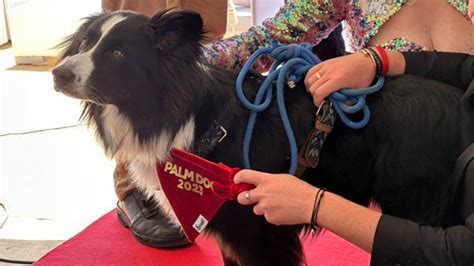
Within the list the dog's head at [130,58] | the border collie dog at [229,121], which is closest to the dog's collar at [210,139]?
the border collie dog at [229,121]

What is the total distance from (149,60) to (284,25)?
0.50 metres

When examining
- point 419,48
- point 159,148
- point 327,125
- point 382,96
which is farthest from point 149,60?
point 419,48

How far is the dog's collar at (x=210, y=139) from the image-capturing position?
1309 millimetres

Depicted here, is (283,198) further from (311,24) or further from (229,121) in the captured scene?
(311,24)

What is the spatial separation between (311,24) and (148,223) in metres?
0.95

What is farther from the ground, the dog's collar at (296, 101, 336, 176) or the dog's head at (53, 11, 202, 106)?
the dog's head at (53, 11, 202, 106)

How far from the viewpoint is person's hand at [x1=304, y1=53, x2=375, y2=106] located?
1305 mm

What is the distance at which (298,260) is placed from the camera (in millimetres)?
1492

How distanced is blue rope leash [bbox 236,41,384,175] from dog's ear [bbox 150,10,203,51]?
0.16 meters

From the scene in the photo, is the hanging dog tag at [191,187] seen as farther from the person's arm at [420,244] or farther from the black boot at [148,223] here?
the black boot at [148,223]

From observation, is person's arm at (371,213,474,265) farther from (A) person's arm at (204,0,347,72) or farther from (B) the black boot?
(B) the black boot

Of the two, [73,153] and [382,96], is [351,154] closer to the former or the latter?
[382,96]

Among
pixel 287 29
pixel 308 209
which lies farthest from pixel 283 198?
pixel 287 29

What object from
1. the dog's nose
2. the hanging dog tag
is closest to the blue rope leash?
the hanging dog tag
